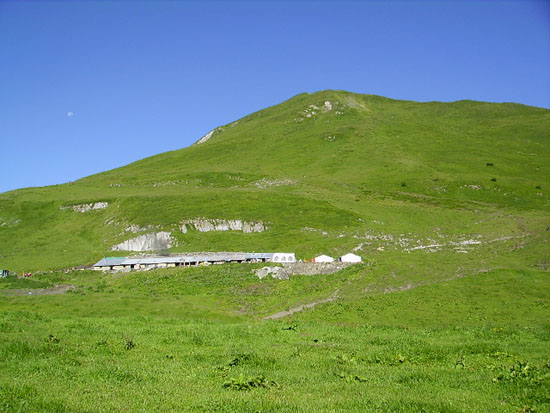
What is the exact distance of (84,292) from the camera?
5450 centimetres

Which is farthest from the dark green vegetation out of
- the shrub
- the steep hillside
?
the steep hillside

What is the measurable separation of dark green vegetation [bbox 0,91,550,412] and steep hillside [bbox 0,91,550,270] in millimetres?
772

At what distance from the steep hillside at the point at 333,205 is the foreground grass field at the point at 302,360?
1672cm

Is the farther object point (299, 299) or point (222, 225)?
point (222, 225)

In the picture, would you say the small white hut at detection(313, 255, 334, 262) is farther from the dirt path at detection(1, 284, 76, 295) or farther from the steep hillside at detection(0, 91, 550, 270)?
the dirt path at detection(1, 284, 76, 295)

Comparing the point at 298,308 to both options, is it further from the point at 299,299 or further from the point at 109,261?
the point at 109,261

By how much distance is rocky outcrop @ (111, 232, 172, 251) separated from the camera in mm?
89500

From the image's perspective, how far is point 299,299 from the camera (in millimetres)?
45375

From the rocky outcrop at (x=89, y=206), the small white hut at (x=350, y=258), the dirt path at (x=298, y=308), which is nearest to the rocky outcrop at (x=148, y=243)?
the rocky outcrop at (x=89, y=206)

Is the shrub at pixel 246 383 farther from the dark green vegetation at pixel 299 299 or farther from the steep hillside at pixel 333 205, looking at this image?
the steep hillside at pixel 333 205

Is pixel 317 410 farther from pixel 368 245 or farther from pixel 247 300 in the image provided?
pixel 368 245

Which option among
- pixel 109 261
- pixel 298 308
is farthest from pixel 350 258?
pixel 109 261

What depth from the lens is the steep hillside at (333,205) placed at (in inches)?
3027

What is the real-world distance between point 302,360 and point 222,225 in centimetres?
8160
